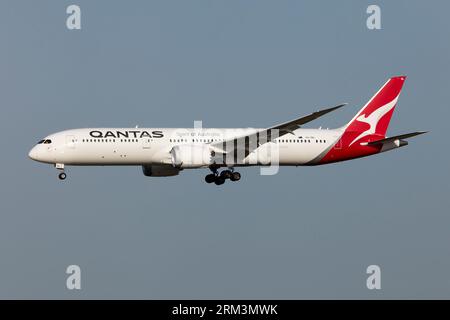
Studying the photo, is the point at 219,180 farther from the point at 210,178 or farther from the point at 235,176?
the point at 235,176

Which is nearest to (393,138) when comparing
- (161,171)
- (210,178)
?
(210,178)

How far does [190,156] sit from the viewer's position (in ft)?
257

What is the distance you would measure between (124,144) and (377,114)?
75.8 ft

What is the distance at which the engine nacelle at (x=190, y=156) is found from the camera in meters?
78.1

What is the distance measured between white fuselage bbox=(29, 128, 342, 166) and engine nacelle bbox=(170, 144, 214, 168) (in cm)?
147

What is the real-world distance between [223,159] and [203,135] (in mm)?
2546

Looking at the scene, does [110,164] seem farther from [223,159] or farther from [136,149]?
[223,159]

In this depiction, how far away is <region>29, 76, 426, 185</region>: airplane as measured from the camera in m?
78.3

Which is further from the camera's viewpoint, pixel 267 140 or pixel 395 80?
pixel 395 80

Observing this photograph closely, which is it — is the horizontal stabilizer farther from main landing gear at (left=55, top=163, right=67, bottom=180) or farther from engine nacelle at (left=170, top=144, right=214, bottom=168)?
main landing gear at (left=55, top=163, right=67, bottom=180)

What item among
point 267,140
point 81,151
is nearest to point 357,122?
point 267,140

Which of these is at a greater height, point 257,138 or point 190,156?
point 257,138

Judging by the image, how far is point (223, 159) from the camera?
80312 millimetres

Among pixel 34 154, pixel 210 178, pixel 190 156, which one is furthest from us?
pixel 210 178
